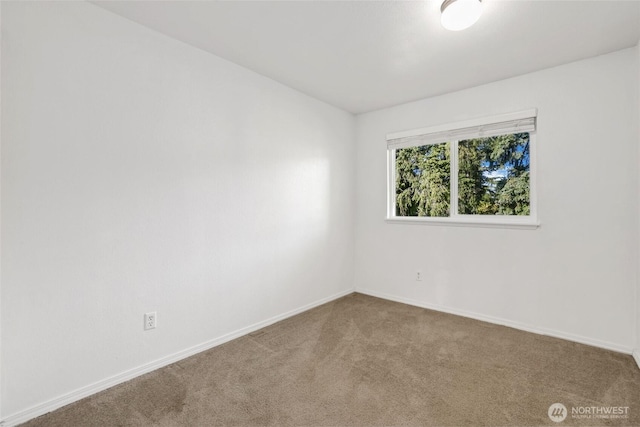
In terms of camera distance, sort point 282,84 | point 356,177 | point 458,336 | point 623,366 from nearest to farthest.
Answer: point 623,366 → point 458,336 → point 282,84 → point 356,177

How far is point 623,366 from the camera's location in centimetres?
218

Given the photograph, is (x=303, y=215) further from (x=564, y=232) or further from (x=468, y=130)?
(x=564, y=232)

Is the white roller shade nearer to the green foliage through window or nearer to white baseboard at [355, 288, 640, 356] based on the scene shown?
the green foliage through window

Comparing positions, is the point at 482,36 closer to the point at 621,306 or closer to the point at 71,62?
the point at 621,306

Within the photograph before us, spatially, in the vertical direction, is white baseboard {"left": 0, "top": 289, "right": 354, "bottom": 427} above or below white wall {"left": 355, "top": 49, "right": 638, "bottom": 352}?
below

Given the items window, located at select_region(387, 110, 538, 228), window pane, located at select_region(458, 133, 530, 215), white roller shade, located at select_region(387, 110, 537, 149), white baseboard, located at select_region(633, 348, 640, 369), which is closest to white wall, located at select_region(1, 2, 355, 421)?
white roller shade, located at select_region(387, 110, 537, 149)

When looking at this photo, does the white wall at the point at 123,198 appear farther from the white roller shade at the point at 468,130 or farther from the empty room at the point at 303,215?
the white roller shade at the point at 468,130

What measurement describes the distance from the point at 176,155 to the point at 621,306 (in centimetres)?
360

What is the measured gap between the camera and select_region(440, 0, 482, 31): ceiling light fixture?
175 cm

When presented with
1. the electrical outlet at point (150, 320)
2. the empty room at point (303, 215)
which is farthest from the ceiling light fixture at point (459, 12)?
the electrical outlet at point (150, 320)

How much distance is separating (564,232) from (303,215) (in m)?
2.39

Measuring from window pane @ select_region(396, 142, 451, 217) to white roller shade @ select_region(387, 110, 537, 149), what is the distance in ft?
0.44

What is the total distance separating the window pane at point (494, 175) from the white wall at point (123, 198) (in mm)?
1911

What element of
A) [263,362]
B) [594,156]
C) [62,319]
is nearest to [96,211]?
[62,319]
